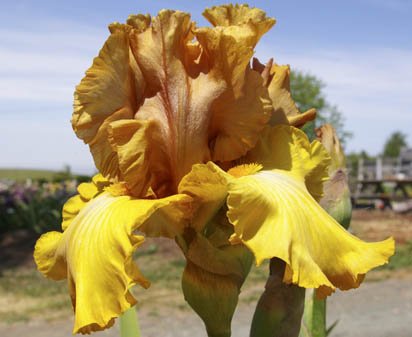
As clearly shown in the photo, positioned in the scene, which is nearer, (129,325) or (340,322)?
(129,325)

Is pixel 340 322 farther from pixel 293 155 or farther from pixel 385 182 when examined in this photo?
pixel 385 182

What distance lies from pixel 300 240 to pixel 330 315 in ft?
18.1

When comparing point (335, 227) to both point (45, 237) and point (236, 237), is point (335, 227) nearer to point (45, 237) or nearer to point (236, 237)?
point (236, 237)

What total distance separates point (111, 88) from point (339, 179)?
0.44 m

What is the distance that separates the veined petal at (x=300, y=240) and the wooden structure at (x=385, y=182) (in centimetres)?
1366

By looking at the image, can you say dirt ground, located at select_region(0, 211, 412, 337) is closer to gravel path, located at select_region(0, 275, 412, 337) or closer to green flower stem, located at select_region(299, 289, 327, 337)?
gravel path, located at select_region(0, 275, 412, 337)

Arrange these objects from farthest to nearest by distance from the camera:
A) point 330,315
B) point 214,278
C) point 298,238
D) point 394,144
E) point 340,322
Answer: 1. point 394,144
2. point 330,315
3. point 340,322
4. point 214,278
5. point 298,238

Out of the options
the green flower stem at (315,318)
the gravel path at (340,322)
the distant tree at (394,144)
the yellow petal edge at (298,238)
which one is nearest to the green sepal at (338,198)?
the green flower stem at (315,318)

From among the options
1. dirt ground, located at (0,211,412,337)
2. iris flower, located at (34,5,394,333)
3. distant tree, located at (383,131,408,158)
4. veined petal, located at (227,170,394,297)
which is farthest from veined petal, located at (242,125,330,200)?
distant tree, located at (383,131,408,158)

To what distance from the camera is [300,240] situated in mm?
672

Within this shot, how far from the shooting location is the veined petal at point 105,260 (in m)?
0.70

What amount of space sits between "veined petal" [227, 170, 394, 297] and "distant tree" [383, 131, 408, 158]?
1831 inches

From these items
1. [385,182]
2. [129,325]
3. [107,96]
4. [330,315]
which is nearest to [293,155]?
[107,96]

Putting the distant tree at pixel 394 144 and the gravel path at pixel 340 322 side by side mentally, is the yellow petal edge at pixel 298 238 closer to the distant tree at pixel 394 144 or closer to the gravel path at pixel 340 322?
the gravel path at pixel 340 322
